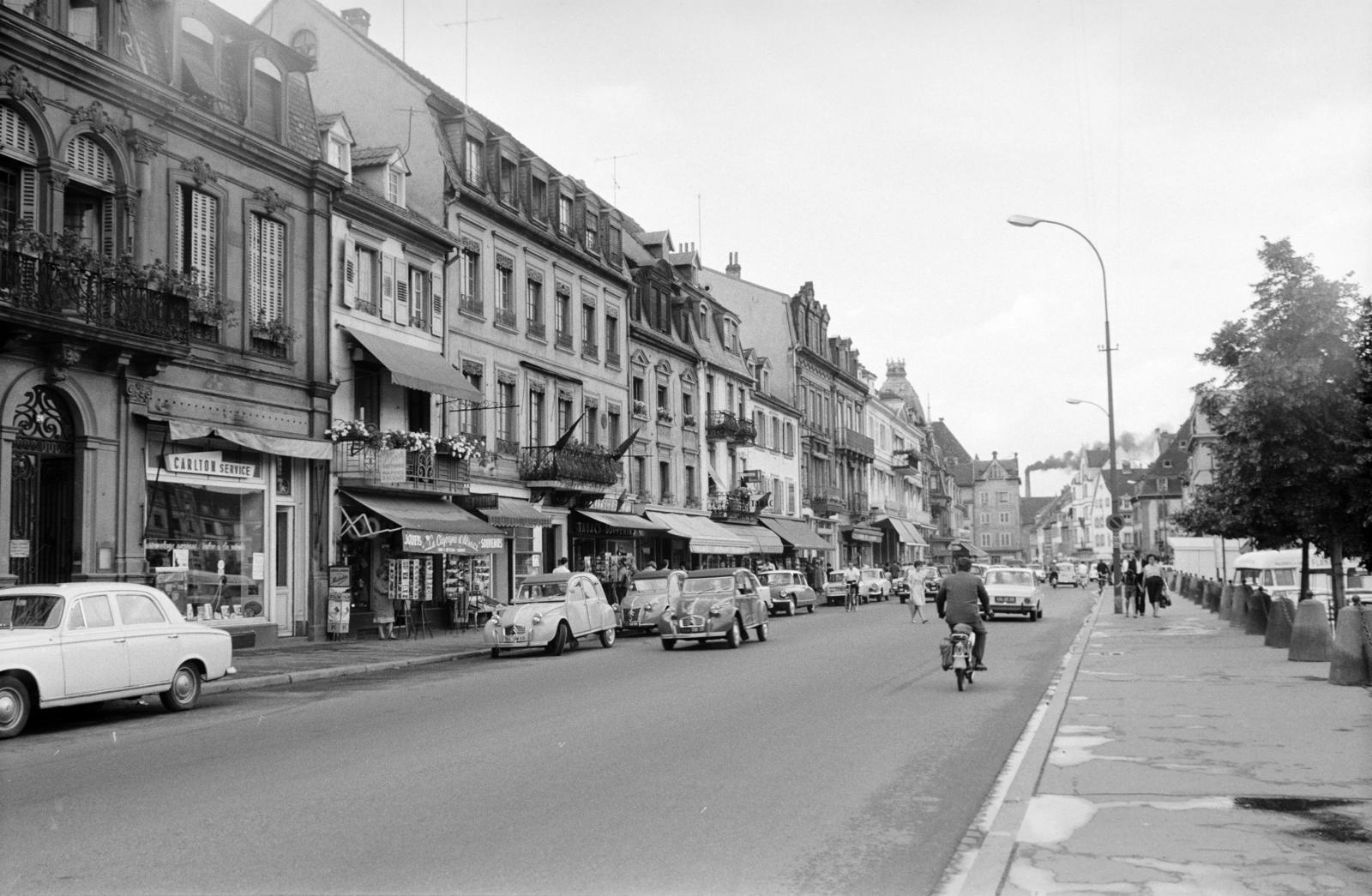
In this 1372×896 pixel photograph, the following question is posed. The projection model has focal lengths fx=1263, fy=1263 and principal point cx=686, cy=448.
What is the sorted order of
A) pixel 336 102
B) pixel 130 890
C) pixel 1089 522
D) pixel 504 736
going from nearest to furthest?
1. pixel 130 890
2. pixel 504 736
3. pixel 336 102
4. pixel 1089 522

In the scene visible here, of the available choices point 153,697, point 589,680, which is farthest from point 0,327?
point 589,680

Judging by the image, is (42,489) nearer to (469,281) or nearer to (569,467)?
(469,281)

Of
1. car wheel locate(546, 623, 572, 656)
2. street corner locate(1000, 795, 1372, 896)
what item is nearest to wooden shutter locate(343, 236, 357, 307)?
car wheel locate(546, 623, 572, 656)

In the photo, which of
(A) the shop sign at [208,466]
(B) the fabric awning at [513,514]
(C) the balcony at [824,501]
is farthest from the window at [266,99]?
(C) the balcony at [824,501]

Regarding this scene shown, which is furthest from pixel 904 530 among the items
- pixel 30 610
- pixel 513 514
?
pixel 30 610

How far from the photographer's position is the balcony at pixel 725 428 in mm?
53312

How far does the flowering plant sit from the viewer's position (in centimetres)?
2719

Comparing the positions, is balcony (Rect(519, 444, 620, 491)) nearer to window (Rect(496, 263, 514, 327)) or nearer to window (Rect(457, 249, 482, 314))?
window (Rect(496, 263, 514, 327))

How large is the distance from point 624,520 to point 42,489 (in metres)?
23.1

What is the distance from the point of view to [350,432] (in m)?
27.3

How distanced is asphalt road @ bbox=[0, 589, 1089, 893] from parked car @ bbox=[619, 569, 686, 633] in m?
13.3

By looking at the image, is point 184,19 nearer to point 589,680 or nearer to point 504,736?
point 589,680

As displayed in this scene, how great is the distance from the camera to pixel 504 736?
11.9m

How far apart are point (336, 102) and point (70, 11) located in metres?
13.9
